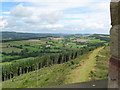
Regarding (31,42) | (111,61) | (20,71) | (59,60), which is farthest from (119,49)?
(31,42)

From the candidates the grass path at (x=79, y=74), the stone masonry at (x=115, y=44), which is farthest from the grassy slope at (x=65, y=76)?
the stone masonry at (x=115, y=44)

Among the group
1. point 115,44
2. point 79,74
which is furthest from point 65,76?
point 115,44

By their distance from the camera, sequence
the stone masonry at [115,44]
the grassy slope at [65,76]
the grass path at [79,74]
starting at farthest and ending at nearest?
the grassy slope at [65,76] < the grass path at [79,74] < the stone masonry at [115,44]

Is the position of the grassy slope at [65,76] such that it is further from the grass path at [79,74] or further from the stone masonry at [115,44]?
the stone masonry at [115,44]

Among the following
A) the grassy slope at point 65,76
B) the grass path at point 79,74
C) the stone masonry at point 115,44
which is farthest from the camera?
the grassy slope at point 65,76

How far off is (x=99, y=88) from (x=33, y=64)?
1686 inches

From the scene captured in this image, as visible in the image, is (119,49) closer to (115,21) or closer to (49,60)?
(115,21)

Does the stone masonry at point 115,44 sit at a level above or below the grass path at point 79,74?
above

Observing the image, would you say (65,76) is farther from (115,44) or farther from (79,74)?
(115,44)

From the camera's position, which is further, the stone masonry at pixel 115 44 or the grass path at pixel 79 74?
the grass path at pixel 79 74

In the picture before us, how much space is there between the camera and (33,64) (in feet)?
141

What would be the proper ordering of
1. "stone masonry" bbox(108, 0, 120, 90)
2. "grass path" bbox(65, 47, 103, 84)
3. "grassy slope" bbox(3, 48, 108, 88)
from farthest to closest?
"grassy slope" bbox(3, 48, 108, 88) < "grass path" bbox(65, 47, 103, 84) < "stone masonry" bbox(108, 0, 120, 90)

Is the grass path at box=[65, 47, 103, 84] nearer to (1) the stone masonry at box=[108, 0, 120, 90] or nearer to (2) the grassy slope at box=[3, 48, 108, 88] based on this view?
(2) the grassy slope at box=[3, 48, 108, 88]

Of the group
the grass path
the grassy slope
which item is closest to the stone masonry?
the grassy slope
